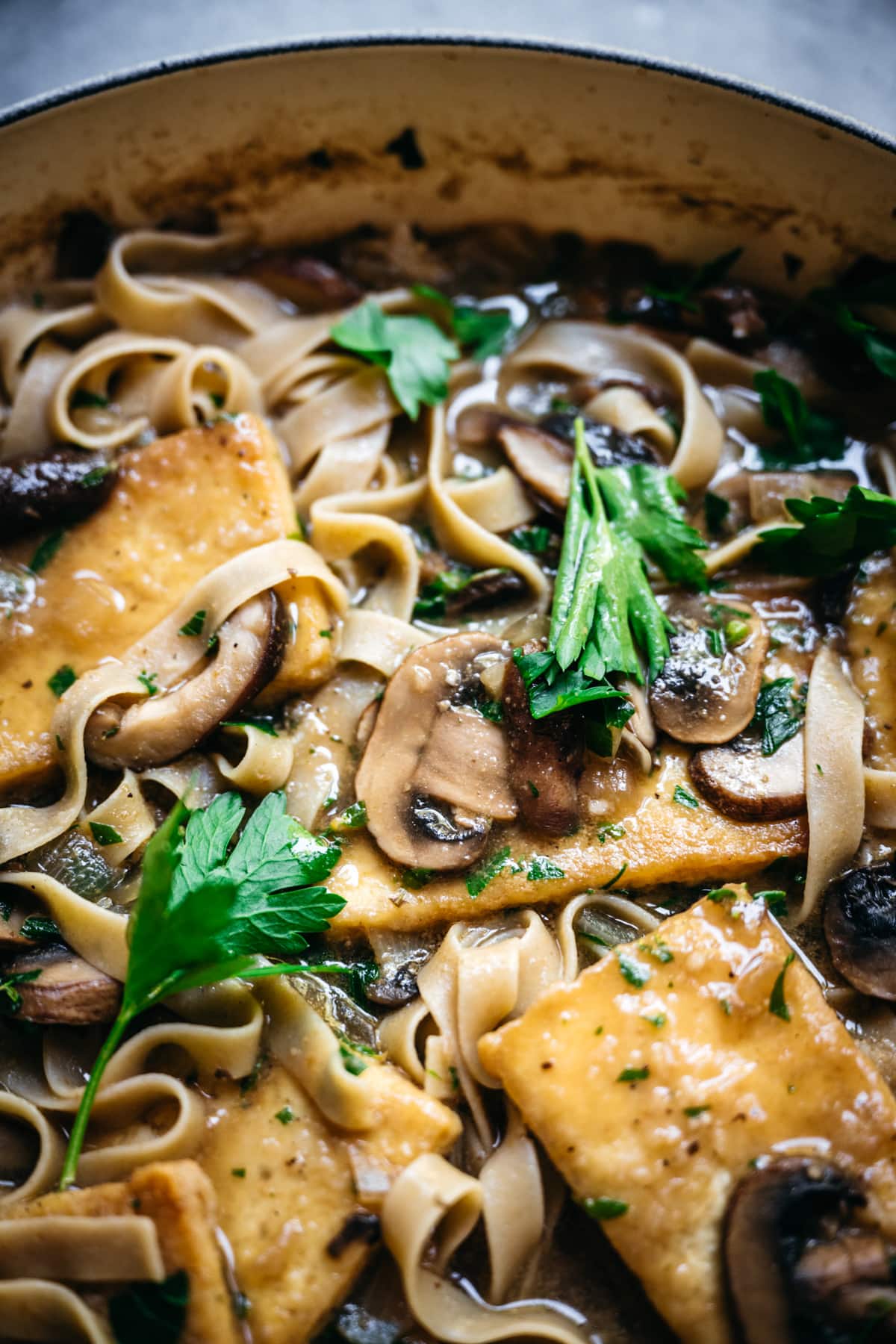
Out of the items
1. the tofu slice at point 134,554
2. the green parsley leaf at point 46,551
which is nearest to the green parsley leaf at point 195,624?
the tofu slice at point 134,554

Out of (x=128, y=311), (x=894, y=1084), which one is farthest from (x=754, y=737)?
(x=128, y=311)

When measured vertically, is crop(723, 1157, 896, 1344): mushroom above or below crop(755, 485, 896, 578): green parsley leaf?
below

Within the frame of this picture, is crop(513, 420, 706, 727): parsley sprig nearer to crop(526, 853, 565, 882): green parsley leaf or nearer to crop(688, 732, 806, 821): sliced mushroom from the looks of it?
crop(688, 732, 806, 821): sliced mushroom

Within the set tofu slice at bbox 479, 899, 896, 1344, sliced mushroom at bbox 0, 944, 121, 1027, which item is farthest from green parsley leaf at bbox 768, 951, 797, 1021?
sliced mushroom at bbox 0, 944, 121, 1027

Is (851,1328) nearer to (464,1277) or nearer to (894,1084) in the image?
(894,1084)

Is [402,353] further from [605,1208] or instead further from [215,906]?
[605,1208]

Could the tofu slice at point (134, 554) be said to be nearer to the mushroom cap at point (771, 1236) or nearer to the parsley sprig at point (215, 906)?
the parsley sprig at point (215, 906)
